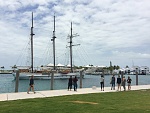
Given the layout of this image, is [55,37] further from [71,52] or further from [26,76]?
[26,76]

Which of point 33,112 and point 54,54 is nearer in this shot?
point 33,112

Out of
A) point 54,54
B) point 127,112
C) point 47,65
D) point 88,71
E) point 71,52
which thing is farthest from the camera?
point 88,71

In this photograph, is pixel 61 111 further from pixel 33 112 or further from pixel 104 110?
pixel 104 110

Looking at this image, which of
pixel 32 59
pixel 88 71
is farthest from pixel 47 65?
pixel 88 71

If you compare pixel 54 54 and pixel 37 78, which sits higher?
pixel 54 54

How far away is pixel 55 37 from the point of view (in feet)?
293

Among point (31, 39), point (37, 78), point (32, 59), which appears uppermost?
point (31, 39)

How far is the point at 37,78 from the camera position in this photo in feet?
279

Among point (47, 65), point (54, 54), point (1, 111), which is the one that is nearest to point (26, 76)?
point (54, 54)

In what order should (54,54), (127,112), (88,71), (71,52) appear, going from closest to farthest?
(127,112), (54,54), (71,52), (88,71)

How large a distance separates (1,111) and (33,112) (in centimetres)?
151

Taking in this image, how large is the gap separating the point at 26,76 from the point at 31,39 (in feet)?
40.3

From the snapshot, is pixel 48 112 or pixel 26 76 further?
pixel 26 76

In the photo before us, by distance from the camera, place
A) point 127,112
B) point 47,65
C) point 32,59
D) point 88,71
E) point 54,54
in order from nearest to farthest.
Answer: point 127,112 < point 32,59 < point 54,54 < point 47,65 < point 88,71
